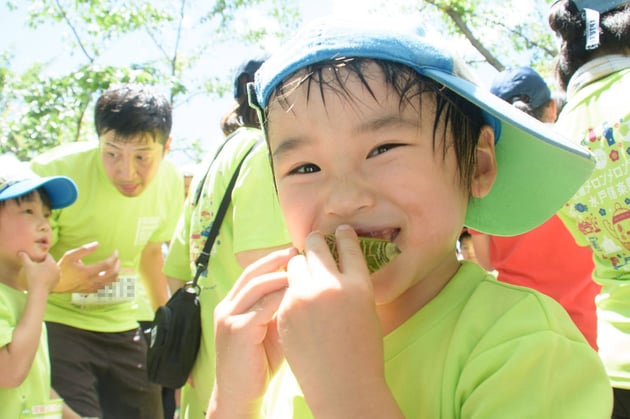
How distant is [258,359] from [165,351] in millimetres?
1519

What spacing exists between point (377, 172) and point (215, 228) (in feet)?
5.22

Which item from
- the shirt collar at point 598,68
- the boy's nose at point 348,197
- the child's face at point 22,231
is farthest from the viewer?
the child's face at point 22,231

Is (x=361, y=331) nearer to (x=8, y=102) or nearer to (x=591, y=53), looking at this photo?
(x=591, y=53)

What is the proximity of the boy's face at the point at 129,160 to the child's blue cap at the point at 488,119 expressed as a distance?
241 cm

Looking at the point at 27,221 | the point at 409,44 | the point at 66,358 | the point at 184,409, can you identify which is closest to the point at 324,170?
the point at 409,44

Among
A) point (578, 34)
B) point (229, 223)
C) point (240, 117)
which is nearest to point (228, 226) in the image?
point (229, 223)

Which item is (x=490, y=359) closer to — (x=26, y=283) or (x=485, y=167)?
(x=485, y=167)

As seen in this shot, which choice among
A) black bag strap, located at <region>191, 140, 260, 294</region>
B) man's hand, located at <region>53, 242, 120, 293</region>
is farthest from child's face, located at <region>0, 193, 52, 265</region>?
black bag strap, located at <region>191, 140, 260, 294</region>

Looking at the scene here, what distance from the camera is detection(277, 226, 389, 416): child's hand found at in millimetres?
972

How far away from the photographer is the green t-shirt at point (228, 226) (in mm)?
2494

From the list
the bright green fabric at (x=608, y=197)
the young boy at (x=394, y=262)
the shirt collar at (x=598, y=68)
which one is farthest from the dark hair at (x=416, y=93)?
the shirt collar at (x=598, y=68)

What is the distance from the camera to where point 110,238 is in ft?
12.5

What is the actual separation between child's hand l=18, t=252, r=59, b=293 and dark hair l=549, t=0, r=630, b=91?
99.0 inches

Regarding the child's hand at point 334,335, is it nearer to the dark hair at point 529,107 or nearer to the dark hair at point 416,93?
the dark hair at point 416,93
